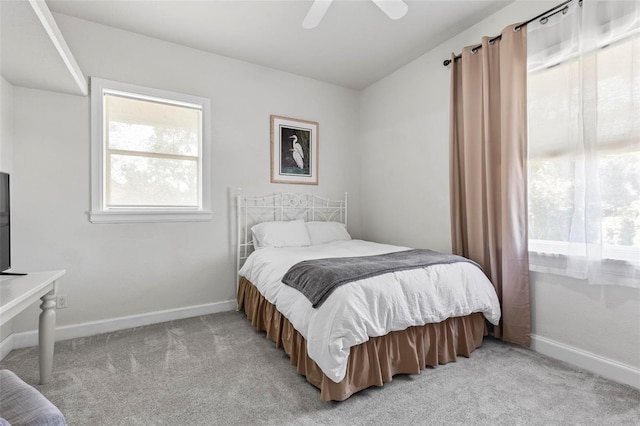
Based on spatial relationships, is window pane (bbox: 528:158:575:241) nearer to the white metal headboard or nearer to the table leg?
the white metal headboard

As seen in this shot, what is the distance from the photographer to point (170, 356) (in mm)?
2166

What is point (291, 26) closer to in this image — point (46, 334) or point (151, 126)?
point (151, 126)

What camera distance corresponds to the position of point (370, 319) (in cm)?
166

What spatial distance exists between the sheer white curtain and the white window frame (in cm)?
291

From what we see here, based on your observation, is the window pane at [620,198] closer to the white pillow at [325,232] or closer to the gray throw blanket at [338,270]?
the gray throw blanket at [338,270]

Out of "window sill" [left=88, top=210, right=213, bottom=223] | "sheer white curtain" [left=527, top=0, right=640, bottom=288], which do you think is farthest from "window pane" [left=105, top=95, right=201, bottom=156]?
"sheer white curtain" [left=527, top=0, right=640, bottom=288]

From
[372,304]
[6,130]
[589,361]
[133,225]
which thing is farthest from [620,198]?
[6,130]

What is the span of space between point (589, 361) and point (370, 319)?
1.58 metres

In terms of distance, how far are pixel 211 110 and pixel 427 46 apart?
234 cm

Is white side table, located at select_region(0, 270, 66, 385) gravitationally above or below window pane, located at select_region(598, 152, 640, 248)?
below

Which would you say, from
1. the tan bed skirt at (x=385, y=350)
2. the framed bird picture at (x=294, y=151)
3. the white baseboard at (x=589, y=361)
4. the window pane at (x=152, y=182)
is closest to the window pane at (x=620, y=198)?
the white baseboard at (x=589, y=361)

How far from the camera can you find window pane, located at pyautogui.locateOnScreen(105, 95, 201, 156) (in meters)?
2.74

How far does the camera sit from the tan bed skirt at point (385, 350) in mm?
1652

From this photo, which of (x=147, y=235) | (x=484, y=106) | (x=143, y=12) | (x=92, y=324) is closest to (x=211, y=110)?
(x=143, y=12)
